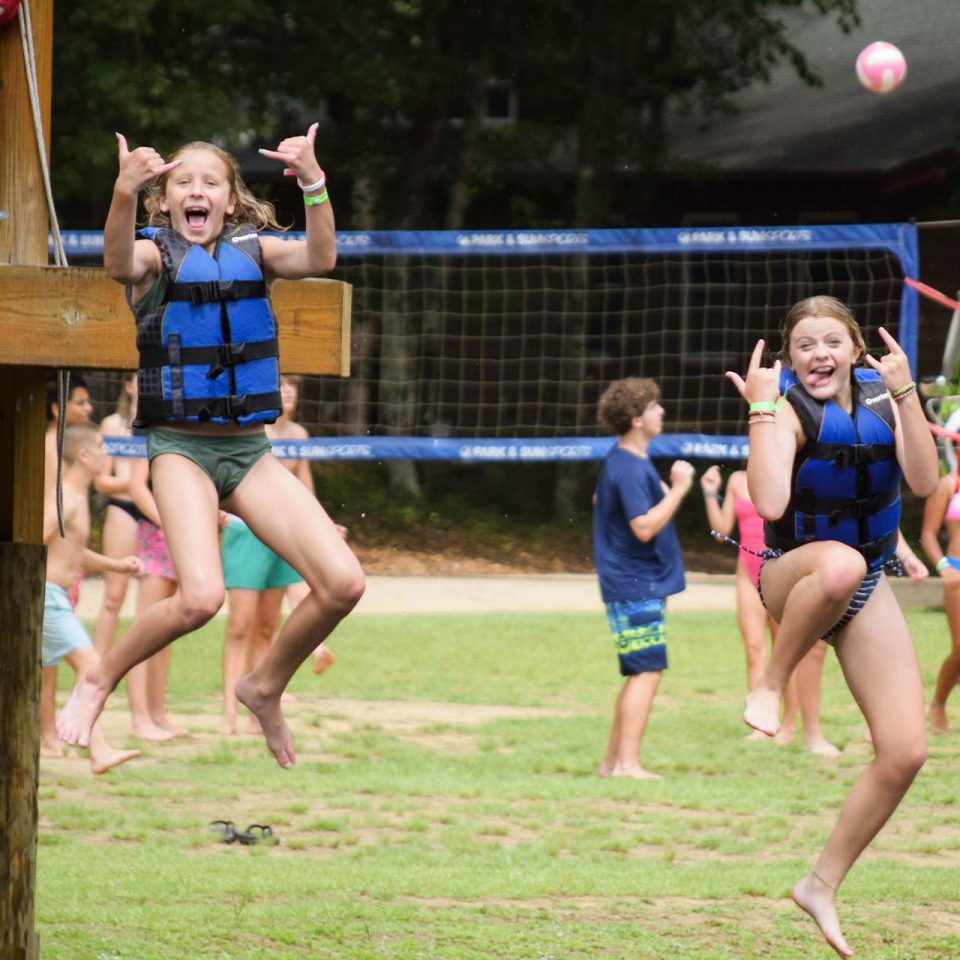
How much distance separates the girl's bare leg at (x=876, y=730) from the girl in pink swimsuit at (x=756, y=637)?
482 centimetres

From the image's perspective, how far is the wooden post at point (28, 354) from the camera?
485cm

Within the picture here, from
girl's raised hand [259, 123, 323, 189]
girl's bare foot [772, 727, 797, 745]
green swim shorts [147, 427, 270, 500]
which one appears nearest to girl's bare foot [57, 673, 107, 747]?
green swim shorts [147, 427, 270, 500]

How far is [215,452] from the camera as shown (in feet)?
16.3

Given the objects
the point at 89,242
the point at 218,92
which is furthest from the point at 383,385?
the point at 89,242

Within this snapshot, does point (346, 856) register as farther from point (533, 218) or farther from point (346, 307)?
point (533, 218)

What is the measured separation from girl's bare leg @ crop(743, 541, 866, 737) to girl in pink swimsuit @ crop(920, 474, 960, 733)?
202 inches

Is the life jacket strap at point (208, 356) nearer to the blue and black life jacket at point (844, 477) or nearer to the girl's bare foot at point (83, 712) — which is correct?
the girl's bare foot at point (83, 712)

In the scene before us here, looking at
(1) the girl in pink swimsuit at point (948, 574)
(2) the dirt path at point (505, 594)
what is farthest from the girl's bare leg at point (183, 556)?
(2) the dirt path at point (505, 594)

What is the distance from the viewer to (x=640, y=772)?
9641 mm

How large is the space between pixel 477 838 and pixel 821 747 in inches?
112

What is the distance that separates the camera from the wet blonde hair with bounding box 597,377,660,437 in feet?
30.8

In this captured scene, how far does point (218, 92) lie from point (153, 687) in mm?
13302

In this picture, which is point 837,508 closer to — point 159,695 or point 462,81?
point 159,695

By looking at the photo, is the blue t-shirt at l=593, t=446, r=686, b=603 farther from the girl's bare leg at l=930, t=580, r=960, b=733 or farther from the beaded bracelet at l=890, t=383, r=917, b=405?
the beaded bracelet at l=890, t=383, r=917, b=405
